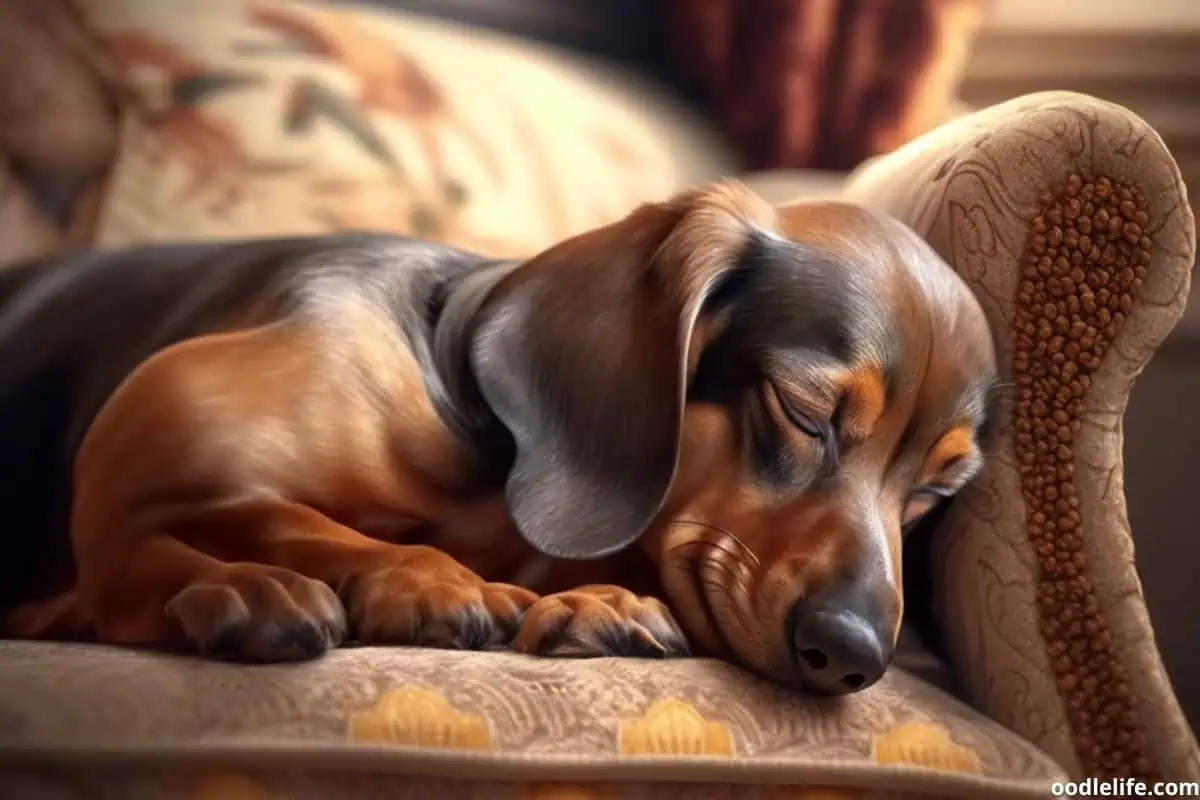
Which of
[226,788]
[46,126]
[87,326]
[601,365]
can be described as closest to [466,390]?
[601,365]

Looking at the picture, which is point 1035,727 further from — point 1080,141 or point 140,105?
point 140,105

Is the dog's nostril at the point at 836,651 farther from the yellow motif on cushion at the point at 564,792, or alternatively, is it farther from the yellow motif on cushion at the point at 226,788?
the yellow motif on cushion at the point at 226,788

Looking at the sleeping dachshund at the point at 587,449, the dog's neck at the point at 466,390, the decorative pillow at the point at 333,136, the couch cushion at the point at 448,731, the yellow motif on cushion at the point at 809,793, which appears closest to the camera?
the couch cushion at the point at 448,731

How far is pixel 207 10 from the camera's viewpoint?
6.17 feet

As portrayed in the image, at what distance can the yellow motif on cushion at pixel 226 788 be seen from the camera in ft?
2.60

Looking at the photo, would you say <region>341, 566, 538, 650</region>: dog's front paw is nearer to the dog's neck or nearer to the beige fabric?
the dog's neck

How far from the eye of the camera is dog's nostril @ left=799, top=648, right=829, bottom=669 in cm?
98

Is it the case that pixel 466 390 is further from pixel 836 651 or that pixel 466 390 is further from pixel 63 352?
pixel 63 352

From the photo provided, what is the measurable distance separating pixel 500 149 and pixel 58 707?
4.34 ft

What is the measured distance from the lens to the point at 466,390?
1236 mm

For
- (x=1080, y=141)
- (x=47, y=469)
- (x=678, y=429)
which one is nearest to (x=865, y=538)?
(x=678, y=429)

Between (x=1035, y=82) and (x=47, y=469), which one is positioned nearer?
(x=47, y=469)

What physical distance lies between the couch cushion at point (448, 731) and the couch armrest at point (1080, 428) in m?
0.17

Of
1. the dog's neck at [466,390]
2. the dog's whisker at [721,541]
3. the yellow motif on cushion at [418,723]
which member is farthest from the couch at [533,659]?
the dog's neck at [466,390]
